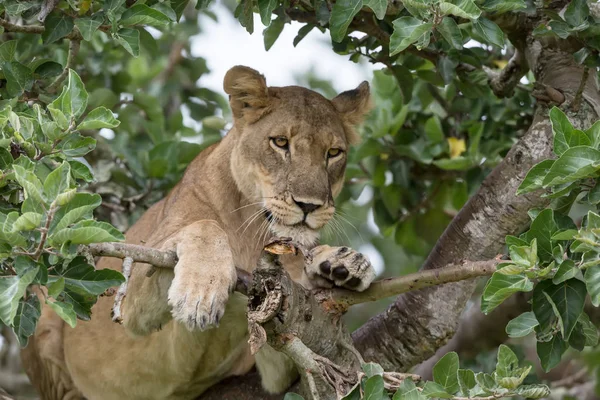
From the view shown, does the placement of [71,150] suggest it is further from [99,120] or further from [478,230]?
[478,230]

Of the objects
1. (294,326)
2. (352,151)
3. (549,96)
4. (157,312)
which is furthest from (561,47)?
(157,312)

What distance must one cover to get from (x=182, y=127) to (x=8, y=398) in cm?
283

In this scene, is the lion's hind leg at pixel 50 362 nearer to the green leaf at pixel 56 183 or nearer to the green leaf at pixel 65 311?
the green leaf at pixel 65 311

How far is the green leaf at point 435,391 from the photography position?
3336 millimetres

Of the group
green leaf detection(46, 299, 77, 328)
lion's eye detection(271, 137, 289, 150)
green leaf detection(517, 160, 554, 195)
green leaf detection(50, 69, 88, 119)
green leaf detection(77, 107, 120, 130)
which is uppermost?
green leaf detection(517, 160, 554, 195)

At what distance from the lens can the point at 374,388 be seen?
11.2 ft

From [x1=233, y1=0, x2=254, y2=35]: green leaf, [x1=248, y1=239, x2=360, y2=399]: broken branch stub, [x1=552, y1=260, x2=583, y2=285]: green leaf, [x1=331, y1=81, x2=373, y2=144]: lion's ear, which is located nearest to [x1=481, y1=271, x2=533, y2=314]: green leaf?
[x1=552, y1=260, x2=583, y2=285]: green leaf

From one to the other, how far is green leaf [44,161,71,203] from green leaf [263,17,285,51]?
2.18 metres

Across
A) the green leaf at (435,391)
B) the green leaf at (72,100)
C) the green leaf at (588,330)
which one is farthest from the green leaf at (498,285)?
the green leaf at (72,100)

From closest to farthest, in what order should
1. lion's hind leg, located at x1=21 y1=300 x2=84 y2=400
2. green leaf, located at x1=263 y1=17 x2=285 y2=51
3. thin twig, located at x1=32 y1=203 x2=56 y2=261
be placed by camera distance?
thin twig, located at x1=32 y1=203 x2=56 y2=261 < green leaf, located at x1=263 y1=17 x2=285 y2=51 < lion's hind leg, located at x1=21 y1=300 x2=84 y2=400

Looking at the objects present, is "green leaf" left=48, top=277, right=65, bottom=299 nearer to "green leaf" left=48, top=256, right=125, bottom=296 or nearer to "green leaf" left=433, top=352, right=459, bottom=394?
"green leaf" left=48, top=256, right=125, bottom=296

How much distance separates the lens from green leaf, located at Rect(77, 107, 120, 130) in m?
3.59

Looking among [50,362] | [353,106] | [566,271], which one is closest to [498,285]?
[566,271]

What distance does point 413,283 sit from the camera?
13.2ft
